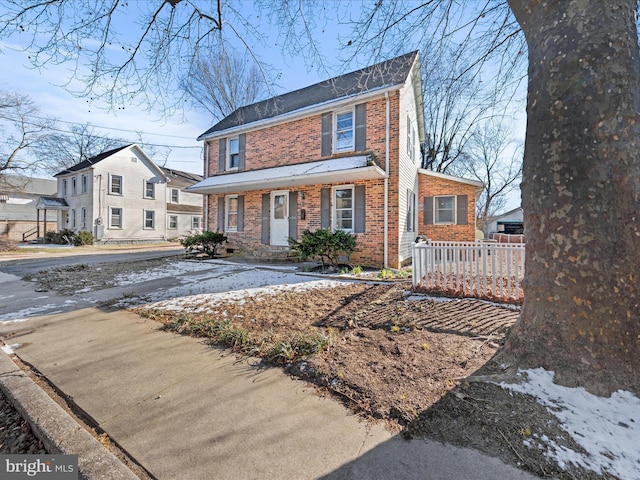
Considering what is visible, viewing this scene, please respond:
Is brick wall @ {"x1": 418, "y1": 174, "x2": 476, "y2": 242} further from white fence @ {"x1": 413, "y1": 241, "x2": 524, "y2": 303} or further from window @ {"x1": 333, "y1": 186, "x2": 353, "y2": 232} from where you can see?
white fence @ {"x1": 413, "y1": 241, "x2": 524, "y2": 303}

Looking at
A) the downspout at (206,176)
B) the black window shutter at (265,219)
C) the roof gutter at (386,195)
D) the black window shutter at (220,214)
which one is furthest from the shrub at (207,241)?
the roof gutter at (386,195)

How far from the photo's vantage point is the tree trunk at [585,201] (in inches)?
85.4

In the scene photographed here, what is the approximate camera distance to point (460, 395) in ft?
7.61

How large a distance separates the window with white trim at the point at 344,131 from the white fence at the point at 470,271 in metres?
5.79

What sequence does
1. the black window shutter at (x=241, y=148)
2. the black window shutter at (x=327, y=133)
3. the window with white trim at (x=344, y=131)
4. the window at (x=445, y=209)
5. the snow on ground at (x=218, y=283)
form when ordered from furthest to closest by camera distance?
the black window shutter at (x=241, y=148), the window at (x=445, y=209), the black window shutter at (x=327, y=133), the window with white trim at (x=344, y=131), the snow on ground at (x=218, y=283)

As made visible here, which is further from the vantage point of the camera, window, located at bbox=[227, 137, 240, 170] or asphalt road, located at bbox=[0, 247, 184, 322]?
window, located at bbox=[227, 137, 240, 170]

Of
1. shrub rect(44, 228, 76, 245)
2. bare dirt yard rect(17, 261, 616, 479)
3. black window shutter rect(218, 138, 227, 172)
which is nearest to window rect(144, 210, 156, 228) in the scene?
shrub rect(44, 228, 76, 245)

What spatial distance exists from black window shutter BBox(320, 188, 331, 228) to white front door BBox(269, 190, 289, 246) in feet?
5.52

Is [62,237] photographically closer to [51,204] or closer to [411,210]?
[51,204]

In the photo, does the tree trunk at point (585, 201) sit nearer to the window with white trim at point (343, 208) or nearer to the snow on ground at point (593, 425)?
the snow on ground at point (593, 425)

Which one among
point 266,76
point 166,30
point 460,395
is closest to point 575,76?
point 460,395

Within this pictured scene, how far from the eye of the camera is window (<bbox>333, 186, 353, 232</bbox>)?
1048 centimetres

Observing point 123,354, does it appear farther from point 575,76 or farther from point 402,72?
point 402,72

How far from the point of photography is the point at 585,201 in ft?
7.48
